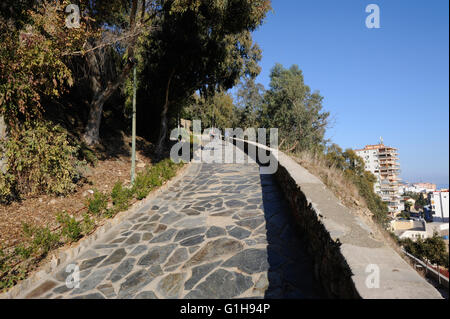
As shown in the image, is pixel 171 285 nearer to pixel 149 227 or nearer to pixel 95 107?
pixel 149 227

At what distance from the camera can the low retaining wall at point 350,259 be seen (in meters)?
1.75

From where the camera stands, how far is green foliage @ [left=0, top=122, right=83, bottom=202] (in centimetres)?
546

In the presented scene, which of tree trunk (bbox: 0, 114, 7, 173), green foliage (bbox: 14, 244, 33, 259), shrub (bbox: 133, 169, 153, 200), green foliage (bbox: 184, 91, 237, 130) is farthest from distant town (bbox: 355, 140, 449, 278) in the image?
green foliage (bbox: 184, 91, 237, 130)

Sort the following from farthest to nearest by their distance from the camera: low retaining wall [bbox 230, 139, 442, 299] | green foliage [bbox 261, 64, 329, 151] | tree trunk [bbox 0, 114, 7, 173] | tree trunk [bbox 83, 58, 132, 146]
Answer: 1. green foliage [bbox 261, 64, 329, 151]
2. tree trunk [bbox 83, 58, 132, 146]
3. tree trunk [bbox 0, 114, 7, 173]
4. low retaining wall [bbox 230, 139, 442, 299]

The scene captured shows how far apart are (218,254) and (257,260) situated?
634 millimetres

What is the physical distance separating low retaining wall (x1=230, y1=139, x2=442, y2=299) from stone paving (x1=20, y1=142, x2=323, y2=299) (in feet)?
1.18

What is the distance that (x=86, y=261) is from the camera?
4.01m

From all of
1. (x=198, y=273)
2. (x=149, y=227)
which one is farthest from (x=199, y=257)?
(x=149, y=227)

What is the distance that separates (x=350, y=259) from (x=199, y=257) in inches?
89.4

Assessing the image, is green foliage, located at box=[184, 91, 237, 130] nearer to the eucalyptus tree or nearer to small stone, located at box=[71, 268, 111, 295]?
the eucalyptus tree
